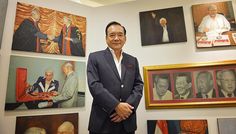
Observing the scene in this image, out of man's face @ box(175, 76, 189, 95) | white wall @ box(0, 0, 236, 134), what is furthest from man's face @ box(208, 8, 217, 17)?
man's face @ box(175, 76, 189, 95)

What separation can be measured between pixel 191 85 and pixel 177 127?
38cm

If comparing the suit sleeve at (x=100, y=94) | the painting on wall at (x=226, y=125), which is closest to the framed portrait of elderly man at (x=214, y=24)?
the painting on wall at (x=226, y=125)

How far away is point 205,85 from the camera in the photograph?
4.64ft

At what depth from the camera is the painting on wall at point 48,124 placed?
1241 mm

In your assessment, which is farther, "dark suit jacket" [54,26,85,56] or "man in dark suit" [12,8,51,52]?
"dark suit jacket" [54,26,85,56]

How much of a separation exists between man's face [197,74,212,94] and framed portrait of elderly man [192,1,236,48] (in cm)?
27

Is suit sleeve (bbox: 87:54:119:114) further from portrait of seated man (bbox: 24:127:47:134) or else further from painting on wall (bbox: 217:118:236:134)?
painting on wall (bbox: 217:118:236:134)

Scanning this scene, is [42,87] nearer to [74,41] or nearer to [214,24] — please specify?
[74,41]

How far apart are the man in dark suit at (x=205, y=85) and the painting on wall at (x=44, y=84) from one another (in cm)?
102

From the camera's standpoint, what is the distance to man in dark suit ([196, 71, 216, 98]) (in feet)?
4.57

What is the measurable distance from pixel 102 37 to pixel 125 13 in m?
0.34

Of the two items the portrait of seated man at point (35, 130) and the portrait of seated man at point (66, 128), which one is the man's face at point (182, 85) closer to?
the portrait of seated man at point (66, 128)

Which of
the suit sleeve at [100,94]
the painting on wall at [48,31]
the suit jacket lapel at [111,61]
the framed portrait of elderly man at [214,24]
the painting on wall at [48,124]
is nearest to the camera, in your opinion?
the suit sleeve at [100,94]

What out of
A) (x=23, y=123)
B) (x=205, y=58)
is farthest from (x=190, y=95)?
(x=23, y=123)
